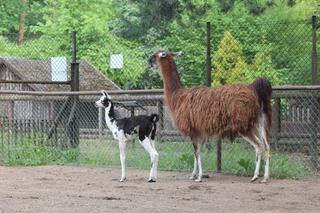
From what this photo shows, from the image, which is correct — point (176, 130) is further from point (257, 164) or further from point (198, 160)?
point (257, 164)

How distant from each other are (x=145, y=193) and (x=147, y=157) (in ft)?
11.4

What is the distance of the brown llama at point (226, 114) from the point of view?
11.3 meters

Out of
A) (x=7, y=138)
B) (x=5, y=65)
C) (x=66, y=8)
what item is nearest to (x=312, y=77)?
(x=7, y=138)

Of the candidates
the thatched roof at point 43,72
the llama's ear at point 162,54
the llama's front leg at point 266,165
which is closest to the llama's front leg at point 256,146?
the llama's front leg at point 266,165

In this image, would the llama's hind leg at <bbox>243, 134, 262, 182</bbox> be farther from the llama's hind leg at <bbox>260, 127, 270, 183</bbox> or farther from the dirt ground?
the dirt ground

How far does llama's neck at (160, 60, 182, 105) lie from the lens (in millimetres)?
12219

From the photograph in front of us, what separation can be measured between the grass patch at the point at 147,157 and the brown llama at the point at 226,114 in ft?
2.47

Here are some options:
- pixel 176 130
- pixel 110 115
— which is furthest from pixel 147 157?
pixel 110 115

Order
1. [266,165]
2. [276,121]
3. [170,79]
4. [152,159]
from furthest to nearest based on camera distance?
[276,121]
[170,79]
[152,159]
[266,165]

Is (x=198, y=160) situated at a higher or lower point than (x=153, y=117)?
lower

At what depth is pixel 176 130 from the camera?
13.4 metres

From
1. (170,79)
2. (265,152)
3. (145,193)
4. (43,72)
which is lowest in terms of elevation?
(145,193)

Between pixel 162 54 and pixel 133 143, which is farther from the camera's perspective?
pixel 133 143

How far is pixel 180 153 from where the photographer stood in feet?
43.9
